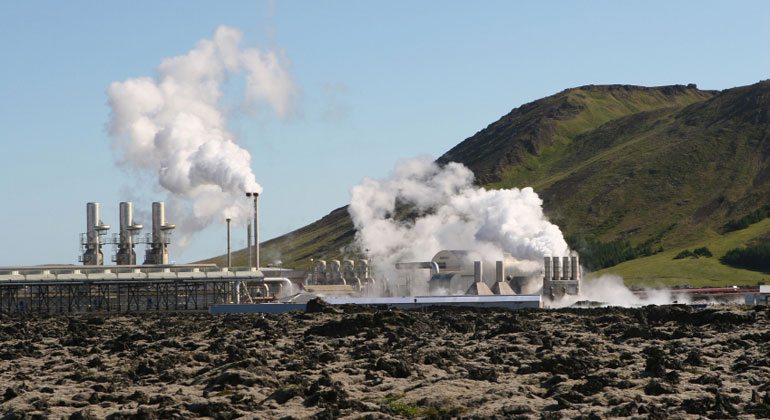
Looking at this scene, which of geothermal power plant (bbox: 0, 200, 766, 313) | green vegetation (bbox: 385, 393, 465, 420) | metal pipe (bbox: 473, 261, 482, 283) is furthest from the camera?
metal pipe (bbox: 473, 261, 482, 283)

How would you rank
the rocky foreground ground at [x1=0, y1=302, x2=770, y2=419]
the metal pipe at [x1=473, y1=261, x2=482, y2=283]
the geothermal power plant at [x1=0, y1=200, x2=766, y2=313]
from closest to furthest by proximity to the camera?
the rocky foreground ground at [x1=0, y1=302, x2=770, y2=419] → the geothermal power plant at [x1=0, y1=200, x2=766, y2=313] → the metal pipe at [x1=473, y1=261, x2=482, y2=283]

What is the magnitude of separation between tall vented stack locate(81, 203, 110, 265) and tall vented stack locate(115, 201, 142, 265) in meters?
2.65

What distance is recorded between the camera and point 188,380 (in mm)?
50375

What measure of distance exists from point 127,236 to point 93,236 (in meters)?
5.32

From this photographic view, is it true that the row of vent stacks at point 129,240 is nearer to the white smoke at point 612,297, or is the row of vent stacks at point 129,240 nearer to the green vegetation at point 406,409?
the white smoke at point 612,297

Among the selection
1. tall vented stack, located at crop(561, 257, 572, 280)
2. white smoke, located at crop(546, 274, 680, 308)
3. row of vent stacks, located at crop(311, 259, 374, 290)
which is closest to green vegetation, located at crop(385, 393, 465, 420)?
white smoke, located at crop(546, 274, 680, 308)

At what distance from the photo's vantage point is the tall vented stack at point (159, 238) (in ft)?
485

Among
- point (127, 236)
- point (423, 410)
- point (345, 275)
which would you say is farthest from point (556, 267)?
point (423, 410)

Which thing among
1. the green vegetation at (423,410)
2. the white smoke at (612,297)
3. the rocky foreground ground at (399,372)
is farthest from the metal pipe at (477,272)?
the green vegetation at (423,410)

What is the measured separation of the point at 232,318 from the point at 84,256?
58171 mm

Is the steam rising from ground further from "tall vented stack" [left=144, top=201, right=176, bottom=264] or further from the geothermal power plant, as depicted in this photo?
"tall vented stack" [left=144, top=201, right=176, bottom=264]

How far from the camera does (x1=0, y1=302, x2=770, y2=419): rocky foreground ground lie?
40.0 meters

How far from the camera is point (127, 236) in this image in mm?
151000

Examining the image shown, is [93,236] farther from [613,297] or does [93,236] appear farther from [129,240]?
[613,297]
